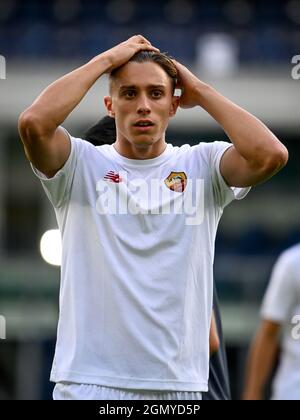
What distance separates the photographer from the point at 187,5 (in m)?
18.8

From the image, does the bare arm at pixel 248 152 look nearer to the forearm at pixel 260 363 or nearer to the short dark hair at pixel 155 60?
the short dark hair at pixel 155 60

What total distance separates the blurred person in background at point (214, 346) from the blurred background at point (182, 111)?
8.87 meters

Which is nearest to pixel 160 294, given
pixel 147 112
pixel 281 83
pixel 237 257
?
pixel 147 112

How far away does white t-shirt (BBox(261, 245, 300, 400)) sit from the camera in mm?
6117

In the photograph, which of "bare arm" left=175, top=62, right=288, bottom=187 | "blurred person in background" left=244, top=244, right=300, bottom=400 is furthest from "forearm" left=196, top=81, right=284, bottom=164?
"blurred person in background" left=244, top=244, right=300, bottom=400

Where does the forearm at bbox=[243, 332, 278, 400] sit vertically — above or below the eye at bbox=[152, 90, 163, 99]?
below

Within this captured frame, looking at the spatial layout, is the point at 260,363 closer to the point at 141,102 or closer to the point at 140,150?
the point at 140,150

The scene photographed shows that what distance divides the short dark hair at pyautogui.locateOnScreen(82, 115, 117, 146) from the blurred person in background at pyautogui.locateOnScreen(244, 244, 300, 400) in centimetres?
201

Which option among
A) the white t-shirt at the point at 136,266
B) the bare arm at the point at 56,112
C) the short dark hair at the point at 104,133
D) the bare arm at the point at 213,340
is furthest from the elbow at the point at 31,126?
the bare arm at the point at 213,340

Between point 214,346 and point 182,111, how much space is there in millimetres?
13179

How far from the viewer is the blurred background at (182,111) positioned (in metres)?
13.5

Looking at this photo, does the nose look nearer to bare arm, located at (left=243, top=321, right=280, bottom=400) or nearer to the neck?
the neck

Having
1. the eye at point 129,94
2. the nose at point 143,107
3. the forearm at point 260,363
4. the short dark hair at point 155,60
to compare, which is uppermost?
the short dark hair at point 155,60

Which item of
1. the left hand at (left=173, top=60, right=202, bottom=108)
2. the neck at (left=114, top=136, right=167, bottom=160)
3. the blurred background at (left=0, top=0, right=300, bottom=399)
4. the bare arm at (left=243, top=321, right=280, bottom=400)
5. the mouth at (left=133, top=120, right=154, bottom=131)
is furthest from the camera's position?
the blurred background at (left=0, top=0, right=300, bottom=399)
